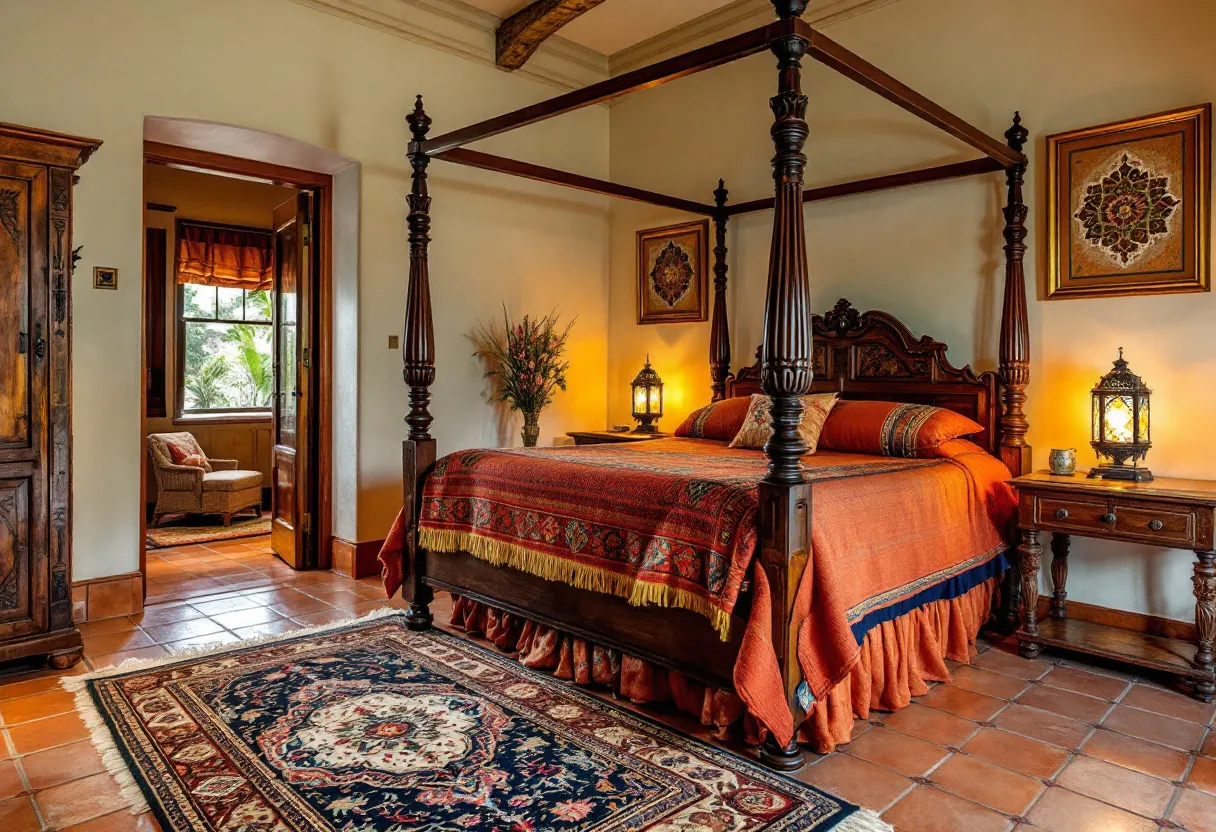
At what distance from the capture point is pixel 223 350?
765 centimetres

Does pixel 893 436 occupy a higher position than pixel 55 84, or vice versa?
pixel 55 84

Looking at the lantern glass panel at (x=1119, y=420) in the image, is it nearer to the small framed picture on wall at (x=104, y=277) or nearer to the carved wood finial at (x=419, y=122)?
the carved wood finial at (x=419, y=122)

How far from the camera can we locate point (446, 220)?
521 centimetres

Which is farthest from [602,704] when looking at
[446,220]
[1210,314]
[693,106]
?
[693,106]

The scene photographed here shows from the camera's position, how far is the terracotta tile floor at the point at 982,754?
2.17m

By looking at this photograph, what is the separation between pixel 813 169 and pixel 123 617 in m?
4.52

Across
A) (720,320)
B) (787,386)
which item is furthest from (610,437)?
(787,386)

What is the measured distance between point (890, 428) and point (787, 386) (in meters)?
1.63

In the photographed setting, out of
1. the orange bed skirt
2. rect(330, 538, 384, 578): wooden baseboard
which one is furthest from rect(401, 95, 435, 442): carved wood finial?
rect(330, 538, 384, 578): wooden baseboard

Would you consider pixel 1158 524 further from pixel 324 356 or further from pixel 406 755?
pixel 324 356

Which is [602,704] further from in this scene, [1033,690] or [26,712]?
[26,712]

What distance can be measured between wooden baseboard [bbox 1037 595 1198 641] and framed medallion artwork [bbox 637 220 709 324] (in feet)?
9.15

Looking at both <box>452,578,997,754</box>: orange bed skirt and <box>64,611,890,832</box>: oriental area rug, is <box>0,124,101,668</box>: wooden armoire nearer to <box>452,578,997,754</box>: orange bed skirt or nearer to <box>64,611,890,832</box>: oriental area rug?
<box>64,611,890,832</box>: oriental area rug

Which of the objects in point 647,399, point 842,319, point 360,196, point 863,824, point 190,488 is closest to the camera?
point 863,824
